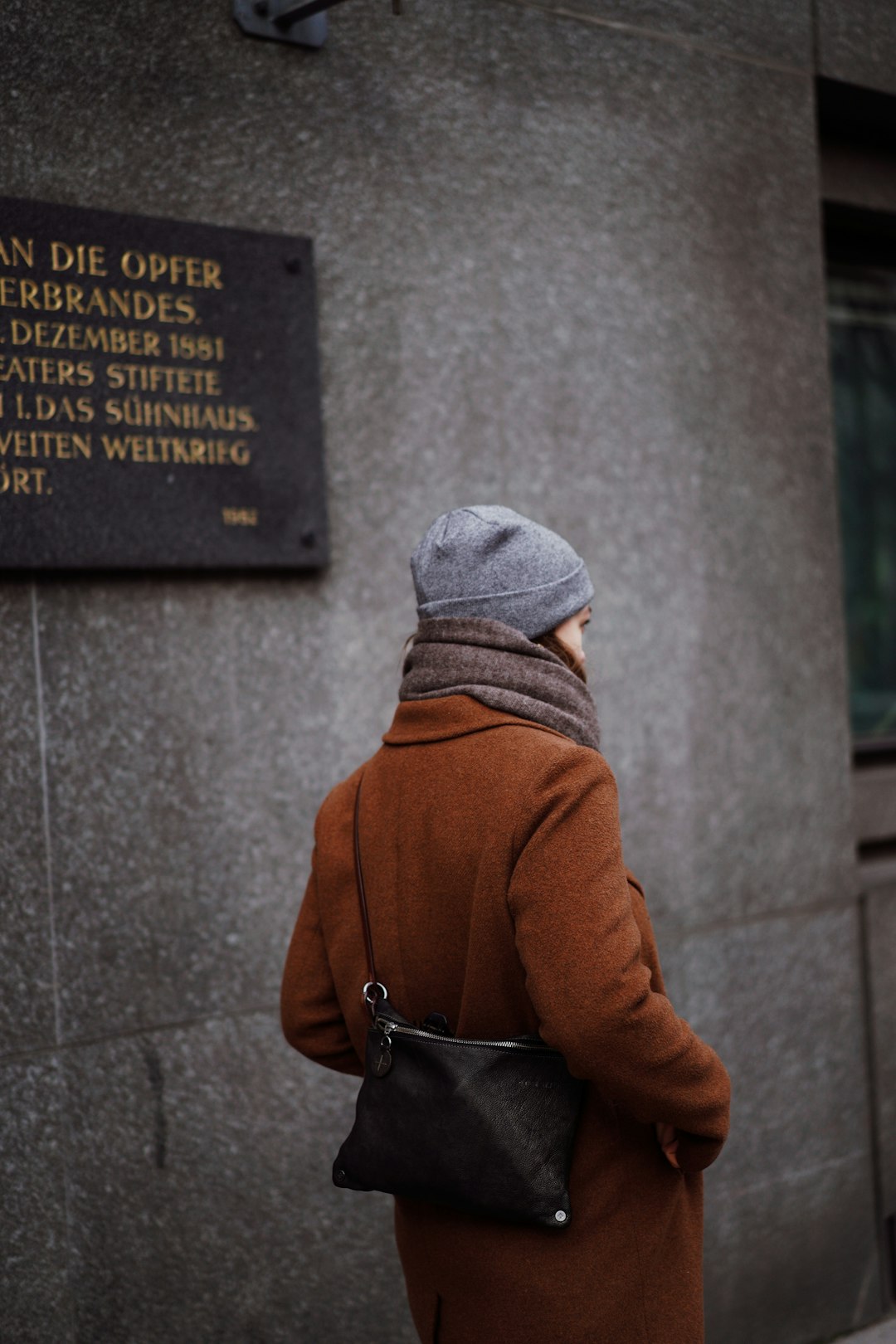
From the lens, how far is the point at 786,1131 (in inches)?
163

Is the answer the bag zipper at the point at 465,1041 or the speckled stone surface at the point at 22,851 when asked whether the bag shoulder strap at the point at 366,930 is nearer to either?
the bag zipper at the point at 465,1041

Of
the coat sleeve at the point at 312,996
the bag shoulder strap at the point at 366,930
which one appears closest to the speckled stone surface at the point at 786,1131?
the coat sleeve at the point at 312,996

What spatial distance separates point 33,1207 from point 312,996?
1.06 metres

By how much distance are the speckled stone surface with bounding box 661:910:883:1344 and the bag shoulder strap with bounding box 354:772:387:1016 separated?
6.30 feet

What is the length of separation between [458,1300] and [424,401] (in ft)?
7.21

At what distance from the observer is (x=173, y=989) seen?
313cm

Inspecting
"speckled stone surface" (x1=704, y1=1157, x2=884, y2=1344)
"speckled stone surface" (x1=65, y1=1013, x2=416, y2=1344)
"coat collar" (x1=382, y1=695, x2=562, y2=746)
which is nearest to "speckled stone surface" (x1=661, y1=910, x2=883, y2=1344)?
"speckled stone surface" (x1=704, y1=1157, x2=884, y2=1344)

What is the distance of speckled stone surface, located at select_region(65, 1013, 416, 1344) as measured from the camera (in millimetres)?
3000

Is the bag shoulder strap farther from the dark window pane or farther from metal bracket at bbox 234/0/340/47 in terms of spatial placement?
the dark window pane

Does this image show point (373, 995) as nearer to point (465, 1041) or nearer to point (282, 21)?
point (465, 1041)

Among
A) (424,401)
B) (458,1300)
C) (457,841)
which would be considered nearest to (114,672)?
(424,401)

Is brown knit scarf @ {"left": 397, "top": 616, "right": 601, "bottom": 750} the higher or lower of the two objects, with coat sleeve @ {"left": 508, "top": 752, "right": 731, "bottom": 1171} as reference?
higher

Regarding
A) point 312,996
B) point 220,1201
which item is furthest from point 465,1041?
point 220,1201

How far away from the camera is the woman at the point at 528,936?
1.89 m
